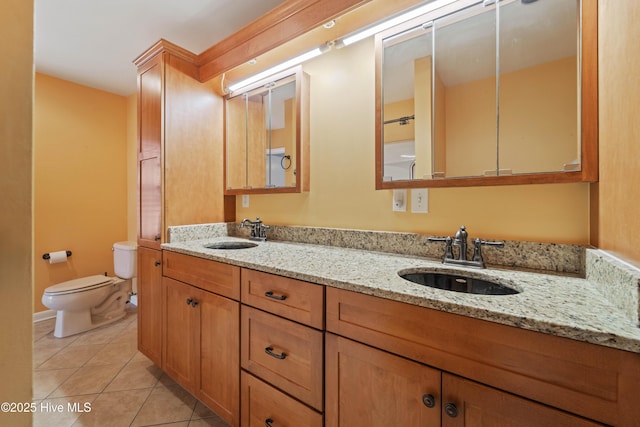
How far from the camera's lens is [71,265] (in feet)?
9.25

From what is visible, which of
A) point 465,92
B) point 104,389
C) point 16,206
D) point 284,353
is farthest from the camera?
point 104,389

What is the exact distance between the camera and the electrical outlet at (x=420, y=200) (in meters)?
1.32

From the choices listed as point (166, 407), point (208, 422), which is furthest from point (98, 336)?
point (208, 422)

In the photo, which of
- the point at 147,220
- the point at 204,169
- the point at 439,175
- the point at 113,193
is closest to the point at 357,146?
the point at 439,175

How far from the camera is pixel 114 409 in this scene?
1516 millimetres

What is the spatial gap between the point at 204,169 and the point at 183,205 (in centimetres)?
31

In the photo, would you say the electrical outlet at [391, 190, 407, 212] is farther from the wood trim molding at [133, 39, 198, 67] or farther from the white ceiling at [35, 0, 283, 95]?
the wood trim molding at [133, 39, 198, 67]

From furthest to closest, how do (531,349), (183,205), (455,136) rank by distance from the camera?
(183,205)
(455,136)
(531,349)

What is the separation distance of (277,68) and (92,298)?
8.16 feet

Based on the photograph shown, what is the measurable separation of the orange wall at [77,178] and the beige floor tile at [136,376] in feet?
5.14

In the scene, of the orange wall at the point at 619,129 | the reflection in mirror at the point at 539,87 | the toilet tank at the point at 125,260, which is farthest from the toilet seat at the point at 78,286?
the orange wall at the point at 619,129

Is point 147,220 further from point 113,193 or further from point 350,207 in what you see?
point 113,193

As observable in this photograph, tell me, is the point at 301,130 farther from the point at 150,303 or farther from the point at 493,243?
the point at 150,303

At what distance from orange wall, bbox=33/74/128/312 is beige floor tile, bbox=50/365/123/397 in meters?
1.38
